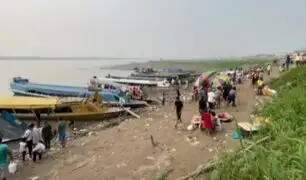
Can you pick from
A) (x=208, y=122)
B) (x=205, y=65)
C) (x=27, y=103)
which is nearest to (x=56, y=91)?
(x=27, y=103)

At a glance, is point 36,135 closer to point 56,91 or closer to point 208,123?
point 208,123

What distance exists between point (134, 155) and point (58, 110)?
13058 mm

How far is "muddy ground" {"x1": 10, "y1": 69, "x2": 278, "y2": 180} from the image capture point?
980cm

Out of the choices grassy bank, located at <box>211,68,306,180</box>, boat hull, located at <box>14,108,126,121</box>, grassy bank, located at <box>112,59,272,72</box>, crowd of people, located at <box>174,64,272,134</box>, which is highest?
grassy bank, located at <box>211,68,306,180</box>

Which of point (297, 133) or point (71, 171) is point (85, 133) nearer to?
point (71, 171)

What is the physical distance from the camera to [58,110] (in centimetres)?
2281

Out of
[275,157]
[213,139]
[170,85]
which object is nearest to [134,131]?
[213,139]

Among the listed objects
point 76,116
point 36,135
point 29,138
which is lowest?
point 76,116

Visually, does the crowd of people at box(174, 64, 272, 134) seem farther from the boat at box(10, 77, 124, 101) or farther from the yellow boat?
the boat at box(10, 77, 124, 101)

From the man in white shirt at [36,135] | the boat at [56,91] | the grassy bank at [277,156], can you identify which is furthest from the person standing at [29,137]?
the boat at [56,91]

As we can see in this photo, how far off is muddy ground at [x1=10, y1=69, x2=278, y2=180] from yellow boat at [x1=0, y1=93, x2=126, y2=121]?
778cm

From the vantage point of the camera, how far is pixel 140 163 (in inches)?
407

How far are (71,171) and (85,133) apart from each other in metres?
7.40

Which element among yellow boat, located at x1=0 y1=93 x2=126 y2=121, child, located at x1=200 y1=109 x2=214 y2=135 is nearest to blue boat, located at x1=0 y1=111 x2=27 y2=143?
yellow boat, located at x1=0 y1=93 x2=126 y2=121
